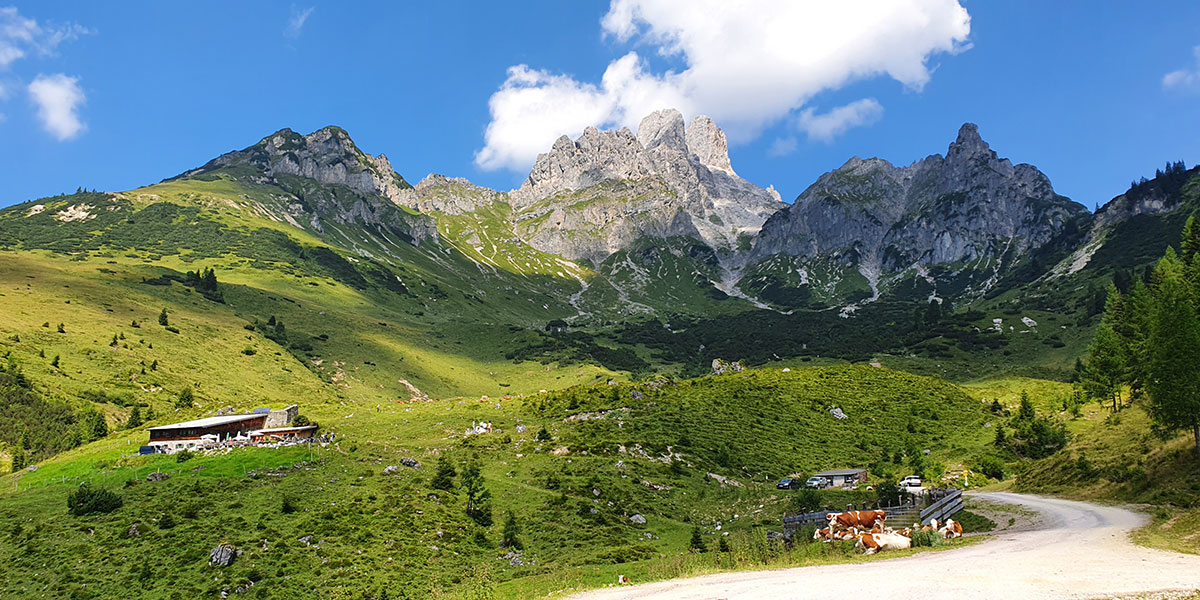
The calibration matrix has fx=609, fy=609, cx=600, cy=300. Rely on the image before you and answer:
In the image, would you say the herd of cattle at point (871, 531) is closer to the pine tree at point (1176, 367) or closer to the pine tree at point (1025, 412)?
the pine tree at point (1176, 367)

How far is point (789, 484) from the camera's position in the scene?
64.8 metres

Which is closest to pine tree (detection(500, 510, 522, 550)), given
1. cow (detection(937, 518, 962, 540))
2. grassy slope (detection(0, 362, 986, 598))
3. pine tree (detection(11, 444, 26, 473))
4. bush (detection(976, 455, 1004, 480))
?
grassy slope (detection(0, 362, 986, 598))

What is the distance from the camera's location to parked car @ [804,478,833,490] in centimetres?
6328

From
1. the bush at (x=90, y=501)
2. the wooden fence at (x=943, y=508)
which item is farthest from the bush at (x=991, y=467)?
the bush at (x=90, y=501)

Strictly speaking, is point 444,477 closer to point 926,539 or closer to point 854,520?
point 854,520

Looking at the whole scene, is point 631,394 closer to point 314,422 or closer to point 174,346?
point 314,422

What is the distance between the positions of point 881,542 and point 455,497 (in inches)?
1434

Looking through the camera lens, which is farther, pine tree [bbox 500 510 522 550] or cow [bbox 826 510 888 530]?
pine tree [bbox 500 510 522 550]

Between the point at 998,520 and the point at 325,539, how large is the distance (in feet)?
150

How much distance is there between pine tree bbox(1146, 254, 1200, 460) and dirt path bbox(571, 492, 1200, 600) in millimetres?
17120

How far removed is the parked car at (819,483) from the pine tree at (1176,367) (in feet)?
90.7

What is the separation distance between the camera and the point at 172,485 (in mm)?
51656

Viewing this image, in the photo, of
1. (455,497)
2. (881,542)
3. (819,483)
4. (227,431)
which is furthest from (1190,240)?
(227,431)

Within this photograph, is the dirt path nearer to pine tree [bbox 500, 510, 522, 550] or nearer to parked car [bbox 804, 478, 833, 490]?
pine tree [bbox 500, 510, 522, 550]
